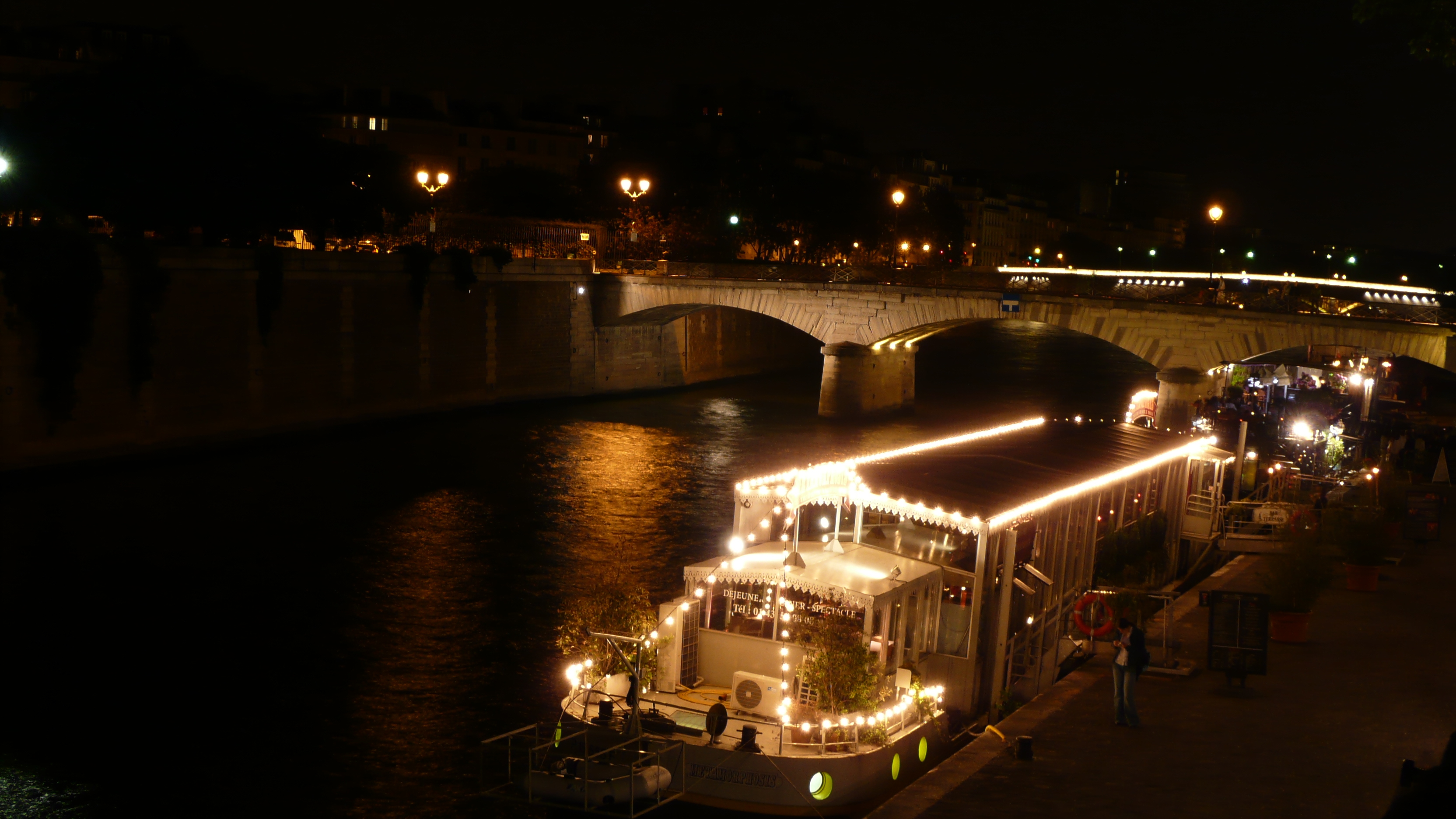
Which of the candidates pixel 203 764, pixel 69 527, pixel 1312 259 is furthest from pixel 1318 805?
pixel 1312 259

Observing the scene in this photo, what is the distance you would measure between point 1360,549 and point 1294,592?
3.43 meters

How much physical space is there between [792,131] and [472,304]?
7627 cm

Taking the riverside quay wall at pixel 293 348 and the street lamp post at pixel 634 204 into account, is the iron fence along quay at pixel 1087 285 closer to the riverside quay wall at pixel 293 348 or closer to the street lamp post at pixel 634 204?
the riverside quay wall at pixel 293 348

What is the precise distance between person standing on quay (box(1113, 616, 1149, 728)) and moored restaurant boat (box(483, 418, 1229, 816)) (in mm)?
1626

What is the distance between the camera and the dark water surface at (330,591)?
14.6m

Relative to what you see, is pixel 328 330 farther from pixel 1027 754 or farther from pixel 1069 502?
pixel 1027 754

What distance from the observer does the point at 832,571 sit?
1304cm

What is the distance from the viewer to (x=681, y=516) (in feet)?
92.8

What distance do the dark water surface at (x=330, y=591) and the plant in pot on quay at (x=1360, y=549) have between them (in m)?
10.00

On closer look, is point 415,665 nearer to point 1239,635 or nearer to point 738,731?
point 738,731

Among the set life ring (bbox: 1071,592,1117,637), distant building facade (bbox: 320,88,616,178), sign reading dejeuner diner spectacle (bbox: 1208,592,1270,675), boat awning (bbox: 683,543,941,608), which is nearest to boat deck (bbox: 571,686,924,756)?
boat awning (bbox: 683,543,941,608)

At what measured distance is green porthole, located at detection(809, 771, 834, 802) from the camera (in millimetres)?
11688

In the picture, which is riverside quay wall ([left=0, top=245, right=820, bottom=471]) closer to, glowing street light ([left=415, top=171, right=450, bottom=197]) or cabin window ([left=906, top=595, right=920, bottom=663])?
glowing street light ([left=415, top=171, right=450, bottom=197])

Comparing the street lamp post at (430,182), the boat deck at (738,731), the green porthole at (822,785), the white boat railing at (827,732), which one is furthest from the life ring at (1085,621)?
the street lamp post at (430,182)
